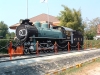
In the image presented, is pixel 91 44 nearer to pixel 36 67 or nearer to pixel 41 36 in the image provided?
pixel 41 36

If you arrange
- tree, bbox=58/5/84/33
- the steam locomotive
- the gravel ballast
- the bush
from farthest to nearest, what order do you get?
tree, bbox=58/5/84/33
the bush
the steam locomotive
the gravel ballast

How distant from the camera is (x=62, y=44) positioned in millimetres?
21547

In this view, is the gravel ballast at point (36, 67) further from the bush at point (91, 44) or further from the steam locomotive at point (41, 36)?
the bush at point (91, 44)

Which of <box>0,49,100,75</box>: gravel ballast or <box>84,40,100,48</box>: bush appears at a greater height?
<box>84,40,100,48</box>: bush

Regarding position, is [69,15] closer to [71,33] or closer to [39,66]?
[71,33]

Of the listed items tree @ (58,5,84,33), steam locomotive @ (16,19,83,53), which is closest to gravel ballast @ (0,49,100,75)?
steam locomotive @ (16,19,83,53)

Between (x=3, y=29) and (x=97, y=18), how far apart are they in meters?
34.8

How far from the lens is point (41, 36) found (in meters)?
18.4

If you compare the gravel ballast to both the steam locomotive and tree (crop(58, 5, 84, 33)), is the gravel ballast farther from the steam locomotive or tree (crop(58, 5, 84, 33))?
tree (crop(58, 5, 84, 33))

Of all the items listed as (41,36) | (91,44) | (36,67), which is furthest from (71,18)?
(36,67)

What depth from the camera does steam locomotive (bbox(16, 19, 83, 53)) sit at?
55.5 feet

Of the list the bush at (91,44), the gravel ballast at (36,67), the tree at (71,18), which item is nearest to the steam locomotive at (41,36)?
the gravel ballast at (36,67)

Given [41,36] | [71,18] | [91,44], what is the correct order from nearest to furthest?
1. [41,36]
2. [91,44]
3. [71,18]

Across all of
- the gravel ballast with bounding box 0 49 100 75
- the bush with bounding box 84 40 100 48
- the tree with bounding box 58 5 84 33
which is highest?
the tree with bounding box 58 5 84 33
